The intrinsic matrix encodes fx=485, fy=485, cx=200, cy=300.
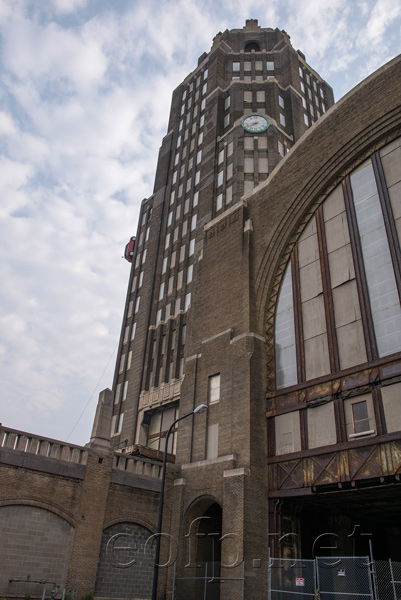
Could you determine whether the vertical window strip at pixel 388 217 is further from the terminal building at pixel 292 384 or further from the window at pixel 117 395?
the window at pixel 117 395

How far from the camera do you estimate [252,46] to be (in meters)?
63.8

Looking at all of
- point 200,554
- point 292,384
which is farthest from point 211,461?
→ point 292,384

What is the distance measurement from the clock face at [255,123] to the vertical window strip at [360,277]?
2498 centimetres

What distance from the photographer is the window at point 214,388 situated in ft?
92.6

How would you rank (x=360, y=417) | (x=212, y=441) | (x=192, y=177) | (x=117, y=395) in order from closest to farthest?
(x=360, y=417) < (x=212, y=441) < (x=117, y=395) < (x=192, y=177)

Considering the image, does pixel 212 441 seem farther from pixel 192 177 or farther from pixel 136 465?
pixel 192 177

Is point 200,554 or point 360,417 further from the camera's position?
point 200,554

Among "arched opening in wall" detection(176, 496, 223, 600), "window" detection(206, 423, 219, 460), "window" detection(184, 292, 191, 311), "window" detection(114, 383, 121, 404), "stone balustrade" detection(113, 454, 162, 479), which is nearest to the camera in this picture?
"arched opening in wall" detection(176, 496, 223, 600)

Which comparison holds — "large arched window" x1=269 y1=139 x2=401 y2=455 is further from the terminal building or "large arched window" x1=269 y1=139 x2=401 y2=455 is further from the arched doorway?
the arched doorway

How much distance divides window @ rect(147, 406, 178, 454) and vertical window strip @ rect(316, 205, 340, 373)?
17930 mm

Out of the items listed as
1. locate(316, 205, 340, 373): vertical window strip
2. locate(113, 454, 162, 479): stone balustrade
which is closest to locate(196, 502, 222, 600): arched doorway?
locate(113, 454, 162, 479): stone balustrade

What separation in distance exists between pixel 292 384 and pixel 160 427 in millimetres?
17981

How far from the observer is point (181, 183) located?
182 feet

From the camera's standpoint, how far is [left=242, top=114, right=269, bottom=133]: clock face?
50.1 meters
